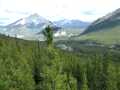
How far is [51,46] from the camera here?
197 feet

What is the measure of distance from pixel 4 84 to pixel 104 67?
5496cm

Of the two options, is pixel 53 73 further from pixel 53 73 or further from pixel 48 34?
pixel 48 34

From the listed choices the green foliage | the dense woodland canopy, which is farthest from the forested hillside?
the green foliage

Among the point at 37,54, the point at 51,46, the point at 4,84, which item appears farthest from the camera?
the point at 37,54

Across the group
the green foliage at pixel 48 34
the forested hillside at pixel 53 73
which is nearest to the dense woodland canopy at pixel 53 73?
the forested hillside at pixel 53 73

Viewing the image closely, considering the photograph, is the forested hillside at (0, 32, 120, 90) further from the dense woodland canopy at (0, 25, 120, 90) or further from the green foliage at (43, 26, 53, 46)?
the green foliage at (43, 26, 53, 46)

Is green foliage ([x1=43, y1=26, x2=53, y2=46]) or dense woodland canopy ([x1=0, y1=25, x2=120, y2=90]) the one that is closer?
green foliage ([x1=43, y1=26, x2=53, y2=46])

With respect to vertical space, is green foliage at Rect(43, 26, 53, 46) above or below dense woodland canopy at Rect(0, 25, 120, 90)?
above

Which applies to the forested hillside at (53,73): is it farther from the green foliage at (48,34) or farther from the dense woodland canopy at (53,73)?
the green foliage at (48,34)

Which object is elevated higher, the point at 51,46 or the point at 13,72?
the point at 51,46

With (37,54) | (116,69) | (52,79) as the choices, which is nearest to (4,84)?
(52,79)

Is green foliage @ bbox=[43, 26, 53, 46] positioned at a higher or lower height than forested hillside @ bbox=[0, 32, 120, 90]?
higher

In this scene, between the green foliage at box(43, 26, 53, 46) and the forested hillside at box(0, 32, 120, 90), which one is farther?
the forested hillside at box(0, 32, 120, 90)

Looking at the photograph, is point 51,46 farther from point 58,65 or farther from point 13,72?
point 13,72
